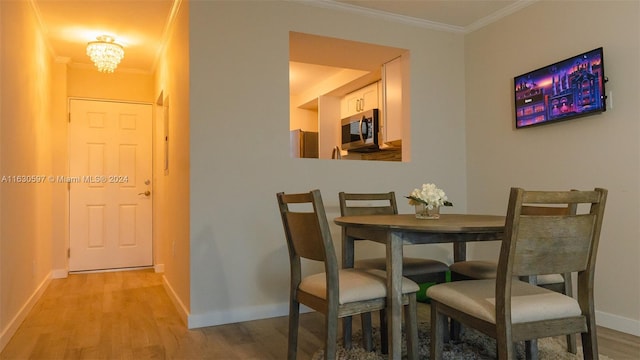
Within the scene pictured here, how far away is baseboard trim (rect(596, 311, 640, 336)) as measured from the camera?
2.62m

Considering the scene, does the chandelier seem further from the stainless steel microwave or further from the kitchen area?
the stainless steel microwave

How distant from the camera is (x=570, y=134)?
118 inches

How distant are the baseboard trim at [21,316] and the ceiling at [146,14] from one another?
2.22 metres

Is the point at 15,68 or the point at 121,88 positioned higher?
the point at 121,88

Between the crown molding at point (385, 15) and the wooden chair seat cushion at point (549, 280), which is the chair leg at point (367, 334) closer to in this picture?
the wooden chair seat cushion at point (549, 280)

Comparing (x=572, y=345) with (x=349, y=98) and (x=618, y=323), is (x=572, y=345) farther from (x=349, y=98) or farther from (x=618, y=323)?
(x=349, y=98)

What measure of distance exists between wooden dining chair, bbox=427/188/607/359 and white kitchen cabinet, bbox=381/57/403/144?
237 centimetres

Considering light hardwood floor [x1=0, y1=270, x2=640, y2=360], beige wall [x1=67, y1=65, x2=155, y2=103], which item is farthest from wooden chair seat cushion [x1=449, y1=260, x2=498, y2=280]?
beige wall [x1=67, y1=65, x2=155, y2=103]

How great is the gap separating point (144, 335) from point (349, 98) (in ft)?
11.3

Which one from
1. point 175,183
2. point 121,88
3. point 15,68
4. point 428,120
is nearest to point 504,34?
point 428,120

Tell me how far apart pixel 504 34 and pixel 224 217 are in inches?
104

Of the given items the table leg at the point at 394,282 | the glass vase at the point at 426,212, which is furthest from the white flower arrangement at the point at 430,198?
the table leg at the point at 394,282

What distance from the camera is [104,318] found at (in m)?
3.06

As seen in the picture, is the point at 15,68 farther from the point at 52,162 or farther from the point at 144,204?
the point at 144,204
